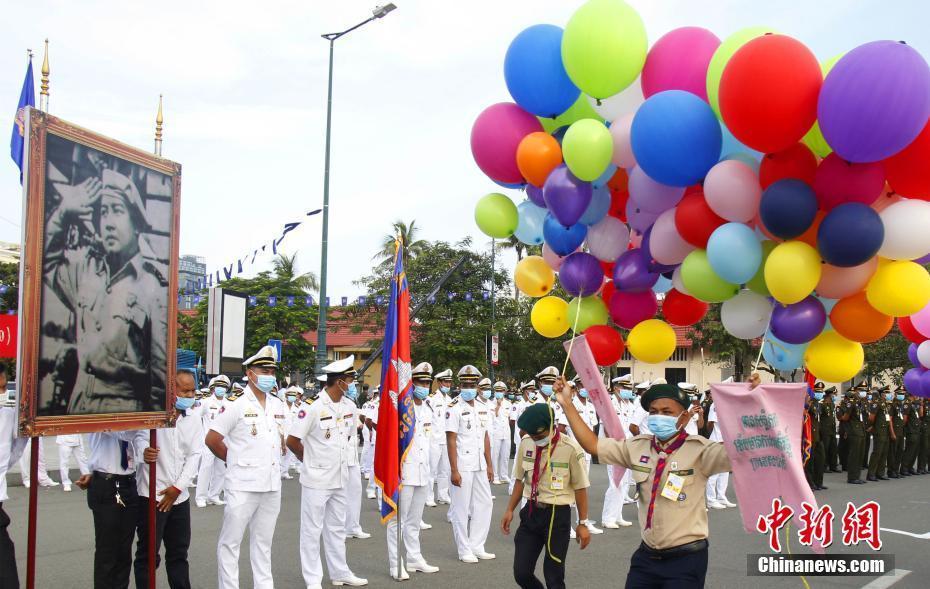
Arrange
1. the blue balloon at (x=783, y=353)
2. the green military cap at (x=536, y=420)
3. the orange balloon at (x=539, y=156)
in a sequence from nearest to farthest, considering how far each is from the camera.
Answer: the blue balloon at (x=783, y=353) < the orange balloon at (x=539, y=156) < the green military cap at (x=536, y=420)

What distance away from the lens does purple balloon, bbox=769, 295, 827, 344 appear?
4891 mm

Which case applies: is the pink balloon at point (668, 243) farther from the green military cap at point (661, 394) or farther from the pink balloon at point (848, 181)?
the pink balloon at point (848, 181)

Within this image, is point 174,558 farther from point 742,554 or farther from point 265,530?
point 742,554

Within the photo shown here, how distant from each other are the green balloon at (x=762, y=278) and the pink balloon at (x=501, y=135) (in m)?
1.87

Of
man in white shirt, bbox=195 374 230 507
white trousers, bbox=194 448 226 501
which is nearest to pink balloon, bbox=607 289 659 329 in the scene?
man in white shirt, bbox=195 374 230 507

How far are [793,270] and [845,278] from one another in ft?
1.53

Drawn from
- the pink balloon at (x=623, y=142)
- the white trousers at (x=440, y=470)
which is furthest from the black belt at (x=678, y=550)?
the white trousers at (x=440, y=470)

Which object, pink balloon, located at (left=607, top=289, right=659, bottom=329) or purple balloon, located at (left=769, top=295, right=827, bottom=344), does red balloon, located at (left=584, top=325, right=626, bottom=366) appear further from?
purple balloon, located at (left=769, top=295, right=827, bottom=344)

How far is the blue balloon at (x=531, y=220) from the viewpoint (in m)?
6.28

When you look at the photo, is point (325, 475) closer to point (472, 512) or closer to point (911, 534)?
point (472, 512)

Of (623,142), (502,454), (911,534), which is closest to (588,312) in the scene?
(623,142)

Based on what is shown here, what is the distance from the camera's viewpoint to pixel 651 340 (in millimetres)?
5895

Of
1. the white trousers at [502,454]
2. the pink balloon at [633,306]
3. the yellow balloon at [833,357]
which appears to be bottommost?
the white trousers at [502,454]

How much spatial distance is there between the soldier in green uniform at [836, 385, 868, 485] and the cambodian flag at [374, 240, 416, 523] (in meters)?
11.8
